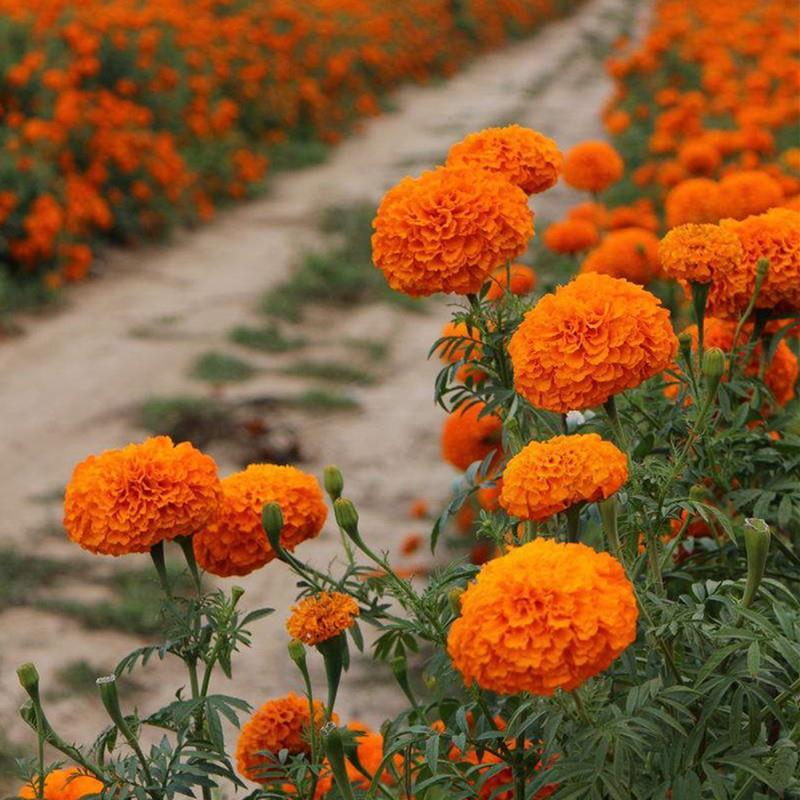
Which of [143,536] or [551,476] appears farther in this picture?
[143,536]

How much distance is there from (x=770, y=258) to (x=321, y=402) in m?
3.48

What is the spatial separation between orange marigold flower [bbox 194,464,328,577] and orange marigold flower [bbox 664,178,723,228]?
1.21 metres

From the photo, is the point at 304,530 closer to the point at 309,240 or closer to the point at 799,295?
the point at 799,295

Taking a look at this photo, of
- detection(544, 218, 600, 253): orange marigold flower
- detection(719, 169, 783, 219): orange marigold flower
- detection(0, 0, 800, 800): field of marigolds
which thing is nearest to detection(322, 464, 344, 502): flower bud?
detection(0, 0, 800, 800): field of marigolds

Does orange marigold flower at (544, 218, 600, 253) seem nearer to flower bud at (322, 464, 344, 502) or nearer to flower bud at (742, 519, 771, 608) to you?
flower bud at (322, 464, 344, 502)

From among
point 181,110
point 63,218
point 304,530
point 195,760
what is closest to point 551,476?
point 304,530

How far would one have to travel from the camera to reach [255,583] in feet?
12.8

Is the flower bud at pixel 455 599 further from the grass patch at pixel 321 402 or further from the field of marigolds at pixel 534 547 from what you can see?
the grass patch at pixel 321 402

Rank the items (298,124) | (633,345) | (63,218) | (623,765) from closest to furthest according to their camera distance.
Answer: (623,765)
(633,345)
(63,218)
(298,124)

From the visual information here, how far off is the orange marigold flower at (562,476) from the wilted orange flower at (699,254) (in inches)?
15.5

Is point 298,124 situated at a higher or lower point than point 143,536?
lower

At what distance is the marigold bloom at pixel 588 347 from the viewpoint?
1.39 metres

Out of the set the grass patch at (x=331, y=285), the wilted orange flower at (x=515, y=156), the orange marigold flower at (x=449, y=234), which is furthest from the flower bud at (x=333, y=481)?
the grass patch at (x=331, y=285)

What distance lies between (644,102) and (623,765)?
25.8 ft
